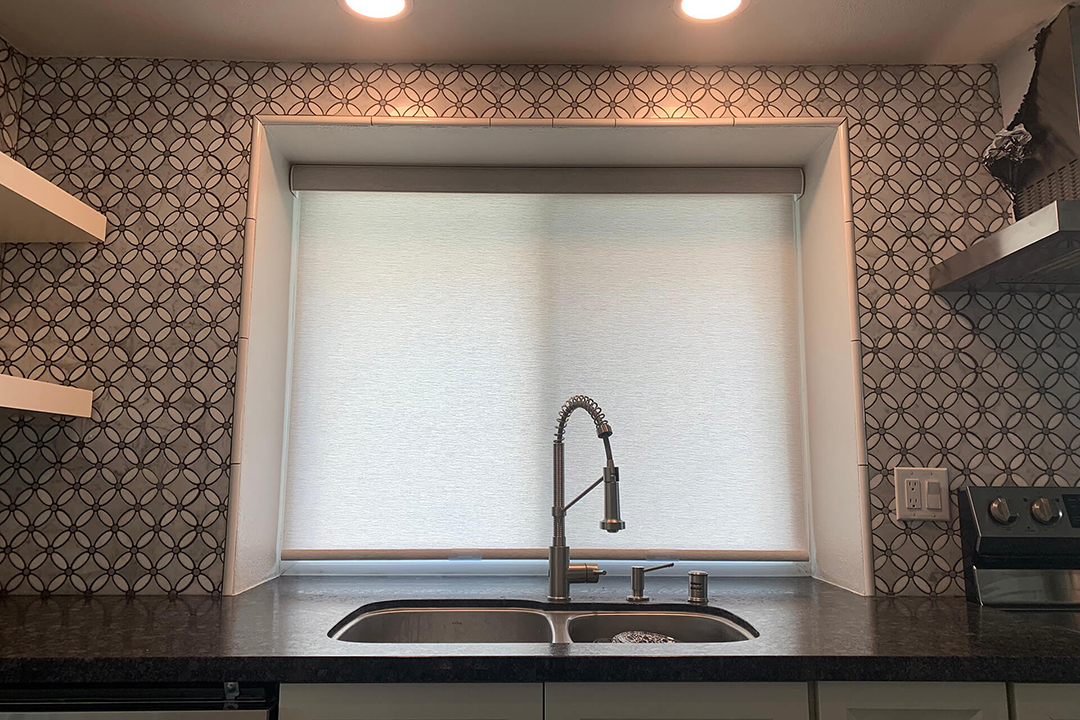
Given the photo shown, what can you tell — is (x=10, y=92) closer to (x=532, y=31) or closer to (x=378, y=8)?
(x=378, y=8)

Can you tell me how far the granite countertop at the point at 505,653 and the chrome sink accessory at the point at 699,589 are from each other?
0.52 ft

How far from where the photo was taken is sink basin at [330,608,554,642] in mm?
1599

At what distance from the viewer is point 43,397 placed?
1461 mm

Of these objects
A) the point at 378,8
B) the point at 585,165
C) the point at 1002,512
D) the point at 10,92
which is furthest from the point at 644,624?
the point at 10,92

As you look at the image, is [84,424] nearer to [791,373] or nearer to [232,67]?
[232,67]

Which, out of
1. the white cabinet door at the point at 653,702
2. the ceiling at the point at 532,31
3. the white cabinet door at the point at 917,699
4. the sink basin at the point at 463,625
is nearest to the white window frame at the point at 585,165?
the ceiling at the point at 532,31

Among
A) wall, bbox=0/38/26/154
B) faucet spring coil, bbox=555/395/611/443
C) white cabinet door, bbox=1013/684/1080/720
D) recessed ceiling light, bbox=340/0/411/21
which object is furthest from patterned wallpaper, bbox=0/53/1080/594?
faucet spring coil, bbox=555/395/611/443

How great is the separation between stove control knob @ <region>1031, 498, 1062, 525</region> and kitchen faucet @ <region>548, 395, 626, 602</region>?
2.81 ft

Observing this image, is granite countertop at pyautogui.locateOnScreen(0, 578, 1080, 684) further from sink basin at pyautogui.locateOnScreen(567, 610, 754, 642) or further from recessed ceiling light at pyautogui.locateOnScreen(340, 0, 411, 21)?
recessed ceiling light at pyautogui.locateOnScreen(340, 0, 411, 21)

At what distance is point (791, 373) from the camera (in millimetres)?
2010

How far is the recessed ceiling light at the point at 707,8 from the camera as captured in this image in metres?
1.59

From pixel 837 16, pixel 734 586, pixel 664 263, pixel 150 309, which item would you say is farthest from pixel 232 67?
pixel 734 586

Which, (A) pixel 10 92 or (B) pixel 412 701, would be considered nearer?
(B) pixel 412 701

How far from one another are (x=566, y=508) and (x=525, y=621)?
25 cm
